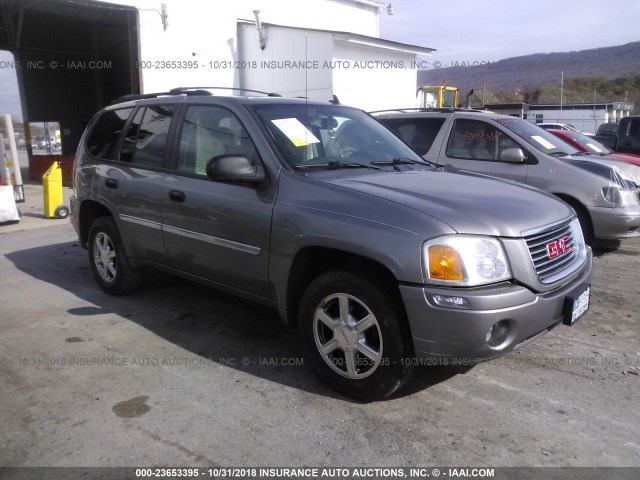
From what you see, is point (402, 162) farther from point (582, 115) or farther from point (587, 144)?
point (582, 115)

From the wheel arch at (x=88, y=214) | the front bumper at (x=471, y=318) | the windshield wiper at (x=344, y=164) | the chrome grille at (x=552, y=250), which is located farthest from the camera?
the wheel arch at (x=88, y=214)

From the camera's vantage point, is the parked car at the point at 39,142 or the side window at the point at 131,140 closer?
the side window at the point at 131,140

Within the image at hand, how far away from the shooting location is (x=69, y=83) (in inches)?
831

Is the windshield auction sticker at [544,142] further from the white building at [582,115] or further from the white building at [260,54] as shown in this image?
the white building at [582,115]

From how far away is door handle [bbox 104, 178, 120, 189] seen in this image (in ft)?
16.0

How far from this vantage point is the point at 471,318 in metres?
2.81

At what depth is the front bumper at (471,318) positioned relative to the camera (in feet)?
9.27

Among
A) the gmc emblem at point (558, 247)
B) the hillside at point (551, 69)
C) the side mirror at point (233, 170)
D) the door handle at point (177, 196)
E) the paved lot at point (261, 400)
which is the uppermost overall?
the hillside at point (551, 69)

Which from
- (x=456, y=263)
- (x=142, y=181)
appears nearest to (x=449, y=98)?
(x=142, y=181)

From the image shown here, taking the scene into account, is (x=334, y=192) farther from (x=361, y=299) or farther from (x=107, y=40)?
(x=107, y=40)

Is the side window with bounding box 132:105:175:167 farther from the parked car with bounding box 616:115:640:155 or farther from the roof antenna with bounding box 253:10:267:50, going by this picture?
the roof antenna with bounding box 253:10:267:50

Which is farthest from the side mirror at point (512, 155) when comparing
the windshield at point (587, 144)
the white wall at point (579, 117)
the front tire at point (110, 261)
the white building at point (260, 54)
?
the white wall at point (579, 117)

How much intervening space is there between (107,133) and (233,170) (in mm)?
2388

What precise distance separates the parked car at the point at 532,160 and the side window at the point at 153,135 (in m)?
2.91
